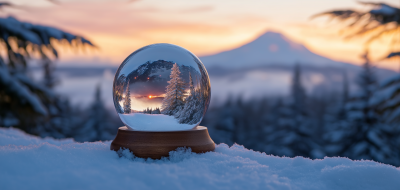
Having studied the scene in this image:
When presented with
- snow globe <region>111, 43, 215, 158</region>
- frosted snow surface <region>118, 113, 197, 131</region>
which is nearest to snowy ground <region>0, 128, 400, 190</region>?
snow globe <region>111, 43, 215, 158</region>

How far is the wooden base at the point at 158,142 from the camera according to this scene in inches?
118

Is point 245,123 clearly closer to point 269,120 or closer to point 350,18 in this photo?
point 269,120

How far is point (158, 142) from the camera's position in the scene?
3043 millimetres

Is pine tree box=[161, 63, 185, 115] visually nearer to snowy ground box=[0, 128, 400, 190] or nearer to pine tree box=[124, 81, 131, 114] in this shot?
pine tree box=[124, 81, 131, 114]

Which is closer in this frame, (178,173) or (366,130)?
(178,173)

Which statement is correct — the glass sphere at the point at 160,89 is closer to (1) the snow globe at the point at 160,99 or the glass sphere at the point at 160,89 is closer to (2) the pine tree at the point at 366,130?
(1) the snow globe at the point at 160,99

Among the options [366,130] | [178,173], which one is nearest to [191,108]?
[178,173]

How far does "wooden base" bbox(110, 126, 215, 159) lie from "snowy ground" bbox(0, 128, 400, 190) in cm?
9

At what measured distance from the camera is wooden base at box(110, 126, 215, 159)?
2998 millimetres

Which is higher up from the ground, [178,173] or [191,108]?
[191,108]

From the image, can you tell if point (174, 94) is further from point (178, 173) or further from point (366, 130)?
point (366, 130)

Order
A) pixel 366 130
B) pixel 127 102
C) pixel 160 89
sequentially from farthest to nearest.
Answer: pixel 366 130, pixel 127 102, pixel 160 89

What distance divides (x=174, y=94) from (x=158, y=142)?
51 cm

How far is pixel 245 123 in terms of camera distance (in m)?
54.2
